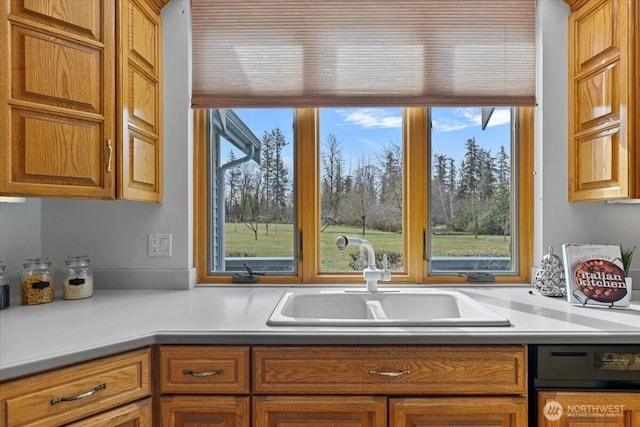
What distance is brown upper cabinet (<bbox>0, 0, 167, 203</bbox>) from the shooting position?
1.29 metres

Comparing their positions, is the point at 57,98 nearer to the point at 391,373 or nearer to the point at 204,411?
the point at 204,411

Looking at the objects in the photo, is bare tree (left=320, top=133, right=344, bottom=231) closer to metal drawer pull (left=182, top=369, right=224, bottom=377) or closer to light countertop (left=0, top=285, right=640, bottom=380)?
light countertop (left=0, top=285, right=640, bottom=380)

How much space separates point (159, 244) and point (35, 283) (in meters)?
0.51

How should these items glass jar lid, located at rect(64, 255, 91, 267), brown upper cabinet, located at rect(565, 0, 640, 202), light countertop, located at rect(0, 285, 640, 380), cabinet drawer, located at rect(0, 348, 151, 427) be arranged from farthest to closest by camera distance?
1. glass jar lid, located at rect(64, 255, 91, 267)
2. brown upper cabinet, located at rect(565, 0, 640, 202)
3. light countertop, located at rect(0, 285, 640, 380)
4. cabinet drawer, located at rect(0, 348, 151, 427)

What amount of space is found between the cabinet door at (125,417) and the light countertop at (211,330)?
185mm

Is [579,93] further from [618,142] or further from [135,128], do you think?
[135,128]

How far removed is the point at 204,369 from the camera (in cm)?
121

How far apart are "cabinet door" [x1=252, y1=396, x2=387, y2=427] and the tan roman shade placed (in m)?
1.32

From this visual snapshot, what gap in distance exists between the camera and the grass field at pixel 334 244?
1997 mm

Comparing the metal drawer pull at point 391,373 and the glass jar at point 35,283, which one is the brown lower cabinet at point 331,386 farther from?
the glass jar at point 35,283

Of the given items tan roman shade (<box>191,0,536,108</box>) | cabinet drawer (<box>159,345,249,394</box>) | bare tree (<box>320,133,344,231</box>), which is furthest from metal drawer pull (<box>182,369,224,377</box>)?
tan roman shade (<box>191,0,536,108</box>)

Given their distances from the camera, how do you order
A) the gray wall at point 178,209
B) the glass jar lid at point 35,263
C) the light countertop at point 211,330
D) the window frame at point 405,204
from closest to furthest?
the light countertop at point 211,330
the glass jar lid at point 35,263
the gray wall at point 178,209
the window frame at point 405,204

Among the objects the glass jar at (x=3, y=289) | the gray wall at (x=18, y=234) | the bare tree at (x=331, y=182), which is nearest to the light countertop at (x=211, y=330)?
→ the glass jar at (x=3, y=289)

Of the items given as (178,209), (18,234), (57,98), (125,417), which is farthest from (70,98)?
(125,417)
